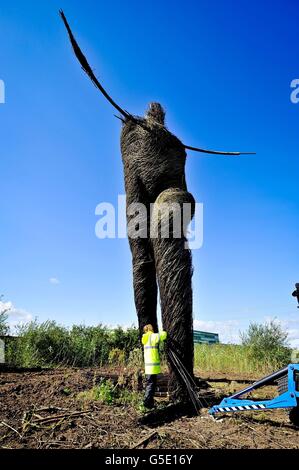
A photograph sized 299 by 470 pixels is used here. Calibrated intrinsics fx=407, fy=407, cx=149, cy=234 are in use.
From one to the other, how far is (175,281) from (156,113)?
3612mm

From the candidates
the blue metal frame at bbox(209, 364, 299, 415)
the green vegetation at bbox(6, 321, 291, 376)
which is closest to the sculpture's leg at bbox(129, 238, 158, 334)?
the blue metal frame at bbox(209, 364, 299, 415)

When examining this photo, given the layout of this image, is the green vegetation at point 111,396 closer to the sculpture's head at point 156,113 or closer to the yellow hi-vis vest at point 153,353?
the yellow hi-vis vest at point 153,353

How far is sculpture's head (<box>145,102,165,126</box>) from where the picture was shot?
8.02 m

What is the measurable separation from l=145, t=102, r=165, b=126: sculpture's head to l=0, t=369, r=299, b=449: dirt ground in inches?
203

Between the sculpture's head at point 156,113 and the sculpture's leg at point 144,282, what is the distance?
2484 mm

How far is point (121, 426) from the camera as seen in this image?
4.84 m

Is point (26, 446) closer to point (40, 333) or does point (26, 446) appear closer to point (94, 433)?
point (94, 433)

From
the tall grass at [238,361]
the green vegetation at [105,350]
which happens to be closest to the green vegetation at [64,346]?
the green vegetation at [105,350]

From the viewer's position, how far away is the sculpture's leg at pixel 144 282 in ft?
22.9

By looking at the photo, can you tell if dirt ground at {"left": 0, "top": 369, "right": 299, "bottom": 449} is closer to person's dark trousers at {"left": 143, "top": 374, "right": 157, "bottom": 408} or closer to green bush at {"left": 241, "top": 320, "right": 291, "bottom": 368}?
person's dark trousers at {"left": 143, "top": 374, "right": 157, "bottom": 408}

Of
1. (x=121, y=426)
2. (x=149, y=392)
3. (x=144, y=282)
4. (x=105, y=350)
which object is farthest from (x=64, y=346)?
(x=121, y=426)

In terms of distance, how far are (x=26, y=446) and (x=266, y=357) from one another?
10.3 m

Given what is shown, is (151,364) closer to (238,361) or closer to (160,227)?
(160,227)
